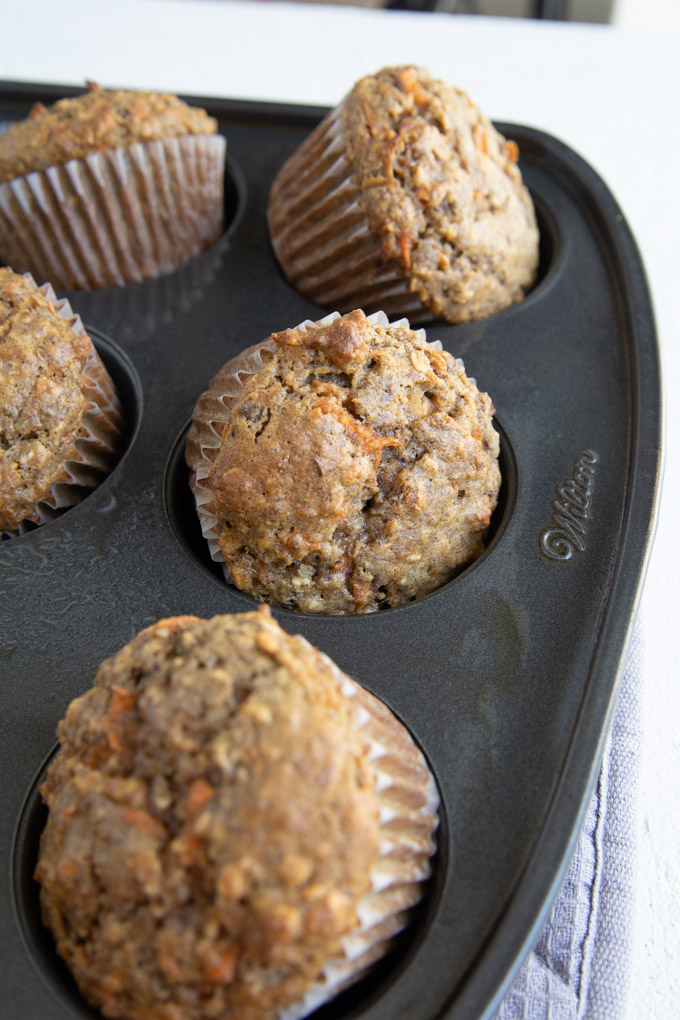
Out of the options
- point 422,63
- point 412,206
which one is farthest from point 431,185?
point 422,63

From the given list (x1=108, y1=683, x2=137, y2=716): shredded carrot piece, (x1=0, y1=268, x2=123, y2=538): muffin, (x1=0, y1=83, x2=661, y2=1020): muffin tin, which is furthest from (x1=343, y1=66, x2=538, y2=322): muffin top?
(x1=108, y1=683, x2=137, y2=716): shredded carrot piece

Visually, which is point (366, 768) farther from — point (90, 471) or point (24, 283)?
point (24, 283)

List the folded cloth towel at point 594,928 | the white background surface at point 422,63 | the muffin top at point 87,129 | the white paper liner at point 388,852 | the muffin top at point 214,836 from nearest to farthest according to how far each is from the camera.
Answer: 1. the muffin top at point 214,836
2. the white paper liner at point 388,852
3. the folded cloth towel at point 594,928
4. the muffin top at point 87,129
5. the white background surface at point 422,63

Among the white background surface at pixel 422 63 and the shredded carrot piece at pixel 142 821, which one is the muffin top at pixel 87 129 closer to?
the white background surface at pixel 422 63

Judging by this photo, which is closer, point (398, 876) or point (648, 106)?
point (398, 876)

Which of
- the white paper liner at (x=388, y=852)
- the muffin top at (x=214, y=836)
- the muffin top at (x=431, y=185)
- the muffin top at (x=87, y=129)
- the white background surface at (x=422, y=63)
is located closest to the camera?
the muffin top at (x=214, y=836)

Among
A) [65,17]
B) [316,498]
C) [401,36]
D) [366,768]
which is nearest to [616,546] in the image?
[316,498]

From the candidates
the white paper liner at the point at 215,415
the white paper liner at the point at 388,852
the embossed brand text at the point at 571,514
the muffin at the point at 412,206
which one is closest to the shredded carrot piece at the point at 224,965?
the white paper liner at the point at 388,852
